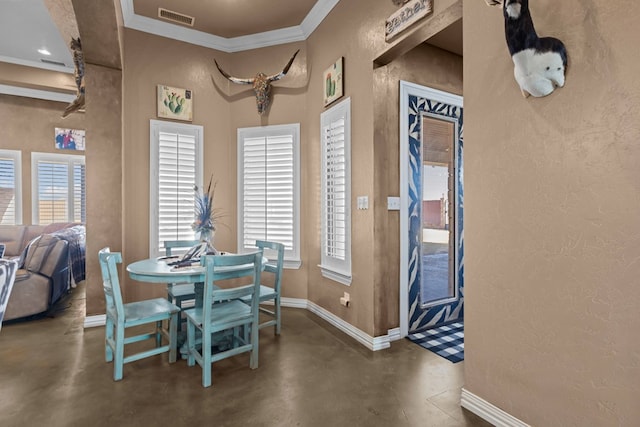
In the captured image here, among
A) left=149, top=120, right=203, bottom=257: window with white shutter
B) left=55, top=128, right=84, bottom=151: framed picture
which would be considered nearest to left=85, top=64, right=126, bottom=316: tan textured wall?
left=149, top=120, right=203, bottom=257: window with white shutter

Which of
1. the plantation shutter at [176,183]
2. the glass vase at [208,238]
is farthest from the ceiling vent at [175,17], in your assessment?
the glass vase at [208,238]

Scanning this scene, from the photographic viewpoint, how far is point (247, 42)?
4176 millimetres

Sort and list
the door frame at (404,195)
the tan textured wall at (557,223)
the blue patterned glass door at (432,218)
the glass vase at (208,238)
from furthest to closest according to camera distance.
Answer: the blue patterned glass door at (432,218) < the door frame at (404,195) < the glass vase at (208,238) < the tan textured wall at (557,223)

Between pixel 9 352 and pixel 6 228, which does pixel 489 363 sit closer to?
pixel 9 352

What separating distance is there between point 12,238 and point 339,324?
579 cm

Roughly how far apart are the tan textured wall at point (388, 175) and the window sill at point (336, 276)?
0.41 m

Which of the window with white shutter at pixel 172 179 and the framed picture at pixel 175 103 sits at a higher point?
the framed picture at pixel 175 103

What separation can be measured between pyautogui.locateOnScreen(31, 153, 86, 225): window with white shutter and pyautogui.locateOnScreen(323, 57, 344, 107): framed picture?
232 inches

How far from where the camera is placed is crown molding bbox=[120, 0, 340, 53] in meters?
3.55

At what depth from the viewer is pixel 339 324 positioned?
11.1 feet

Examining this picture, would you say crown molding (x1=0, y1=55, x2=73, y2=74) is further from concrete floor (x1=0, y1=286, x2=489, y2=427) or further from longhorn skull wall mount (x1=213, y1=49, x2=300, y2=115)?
concrete floor (x1=0, y1=286, x2=489, y2=427)

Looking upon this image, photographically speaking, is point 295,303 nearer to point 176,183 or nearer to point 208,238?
→ point 208,238

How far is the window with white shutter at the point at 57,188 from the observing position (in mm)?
6398

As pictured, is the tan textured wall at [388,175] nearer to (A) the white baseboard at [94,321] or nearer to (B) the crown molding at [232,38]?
(B) the crown molding at [232,38]
